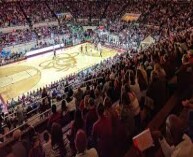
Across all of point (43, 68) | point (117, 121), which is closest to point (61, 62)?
point (43, 68)

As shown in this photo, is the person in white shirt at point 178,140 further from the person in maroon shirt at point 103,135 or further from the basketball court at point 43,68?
the basketball court at point 43,68

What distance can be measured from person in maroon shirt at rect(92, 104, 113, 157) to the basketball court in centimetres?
2207

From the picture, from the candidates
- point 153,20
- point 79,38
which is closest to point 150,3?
point 153,20

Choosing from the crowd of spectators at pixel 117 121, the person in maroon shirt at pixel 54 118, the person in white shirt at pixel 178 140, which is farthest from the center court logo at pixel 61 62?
the person in white shirt at pixel 178 140

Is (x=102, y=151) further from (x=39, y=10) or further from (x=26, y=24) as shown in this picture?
(x=39, y=10)

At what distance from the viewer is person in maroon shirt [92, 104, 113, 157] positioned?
18.9ft

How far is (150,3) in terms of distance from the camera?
44969 millimetres

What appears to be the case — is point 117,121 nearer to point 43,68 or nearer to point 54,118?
point 54,118

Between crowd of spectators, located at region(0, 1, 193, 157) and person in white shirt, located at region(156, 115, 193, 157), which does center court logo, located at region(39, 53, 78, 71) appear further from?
person in white shirt, located at region(156, 115, 193, 157)

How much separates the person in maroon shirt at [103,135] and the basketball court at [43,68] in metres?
22.1

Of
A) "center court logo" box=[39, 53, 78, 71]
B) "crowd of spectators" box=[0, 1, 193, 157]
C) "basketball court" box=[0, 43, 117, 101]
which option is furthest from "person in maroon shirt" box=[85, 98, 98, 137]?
"center court logo" box=[39, 53, 78, 71]

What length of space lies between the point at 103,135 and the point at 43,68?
28425 millimetres

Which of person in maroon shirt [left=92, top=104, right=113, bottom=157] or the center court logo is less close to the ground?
person in maroon shirt [left=92, top=104, right=113, bottom=157]

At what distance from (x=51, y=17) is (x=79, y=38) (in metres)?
6.35
